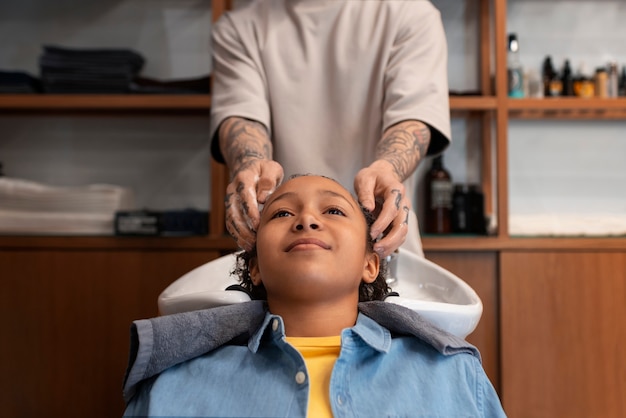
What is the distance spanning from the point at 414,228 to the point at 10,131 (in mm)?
1892

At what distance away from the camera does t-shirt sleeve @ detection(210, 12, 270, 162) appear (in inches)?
66.1

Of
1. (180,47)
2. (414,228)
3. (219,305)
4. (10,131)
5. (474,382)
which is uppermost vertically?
(180,47)

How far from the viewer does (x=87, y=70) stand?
7.80ft

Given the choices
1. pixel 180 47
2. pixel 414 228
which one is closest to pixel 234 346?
pixel 414 228

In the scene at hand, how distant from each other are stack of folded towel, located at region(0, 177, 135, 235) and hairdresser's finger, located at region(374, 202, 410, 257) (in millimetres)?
1409

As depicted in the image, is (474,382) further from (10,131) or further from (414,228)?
(10,131)

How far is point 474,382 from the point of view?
1022mm

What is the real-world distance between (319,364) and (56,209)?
5.34 feet

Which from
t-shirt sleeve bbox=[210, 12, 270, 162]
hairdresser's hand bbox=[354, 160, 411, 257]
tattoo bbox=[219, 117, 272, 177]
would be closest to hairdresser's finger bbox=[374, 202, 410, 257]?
hairdresser's hand bbox=[354, 160, 411, 257]

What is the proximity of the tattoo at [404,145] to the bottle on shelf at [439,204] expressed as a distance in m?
0.84

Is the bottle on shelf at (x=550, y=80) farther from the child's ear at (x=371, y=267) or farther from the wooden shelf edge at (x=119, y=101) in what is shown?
the child's ear at (x=371, y=267)

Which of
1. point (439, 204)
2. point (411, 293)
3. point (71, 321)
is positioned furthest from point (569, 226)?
point (71, 321)

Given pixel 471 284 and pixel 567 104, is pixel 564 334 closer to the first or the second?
pixel 471 284

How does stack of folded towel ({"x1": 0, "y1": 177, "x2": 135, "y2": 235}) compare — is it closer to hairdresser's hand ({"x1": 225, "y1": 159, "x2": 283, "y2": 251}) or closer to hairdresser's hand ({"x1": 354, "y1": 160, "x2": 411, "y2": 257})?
hairdresser's hand ({"x1": 225, "y1": 159, "x2": 283, "y2": 251})
